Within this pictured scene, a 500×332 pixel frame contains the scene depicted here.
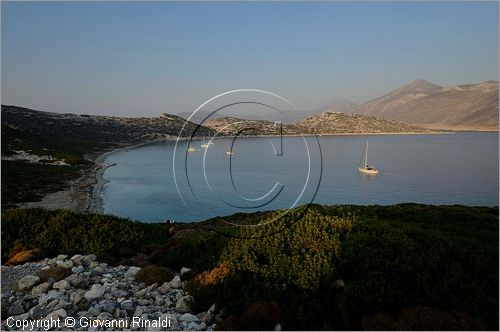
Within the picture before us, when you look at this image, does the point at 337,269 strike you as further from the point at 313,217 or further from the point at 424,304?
the point at 313,217

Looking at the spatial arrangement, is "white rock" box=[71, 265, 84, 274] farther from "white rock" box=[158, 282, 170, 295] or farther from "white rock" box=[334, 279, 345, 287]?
"white rock" box=[334, 279, 345, 287]

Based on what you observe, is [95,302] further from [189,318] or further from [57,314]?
[189,318]

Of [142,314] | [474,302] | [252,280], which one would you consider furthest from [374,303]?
[142,314]

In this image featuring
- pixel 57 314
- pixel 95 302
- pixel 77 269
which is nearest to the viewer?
pixel 57 314

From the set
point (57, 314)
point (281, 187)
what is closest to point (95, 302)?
point (57, 314)

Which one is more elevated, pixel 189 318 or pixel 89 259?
pixel 89 259

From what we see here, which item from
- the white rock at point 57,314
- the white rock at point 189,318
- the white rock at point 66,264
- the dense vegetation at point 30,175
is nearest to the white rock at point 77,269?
the white rock at point 66,264
